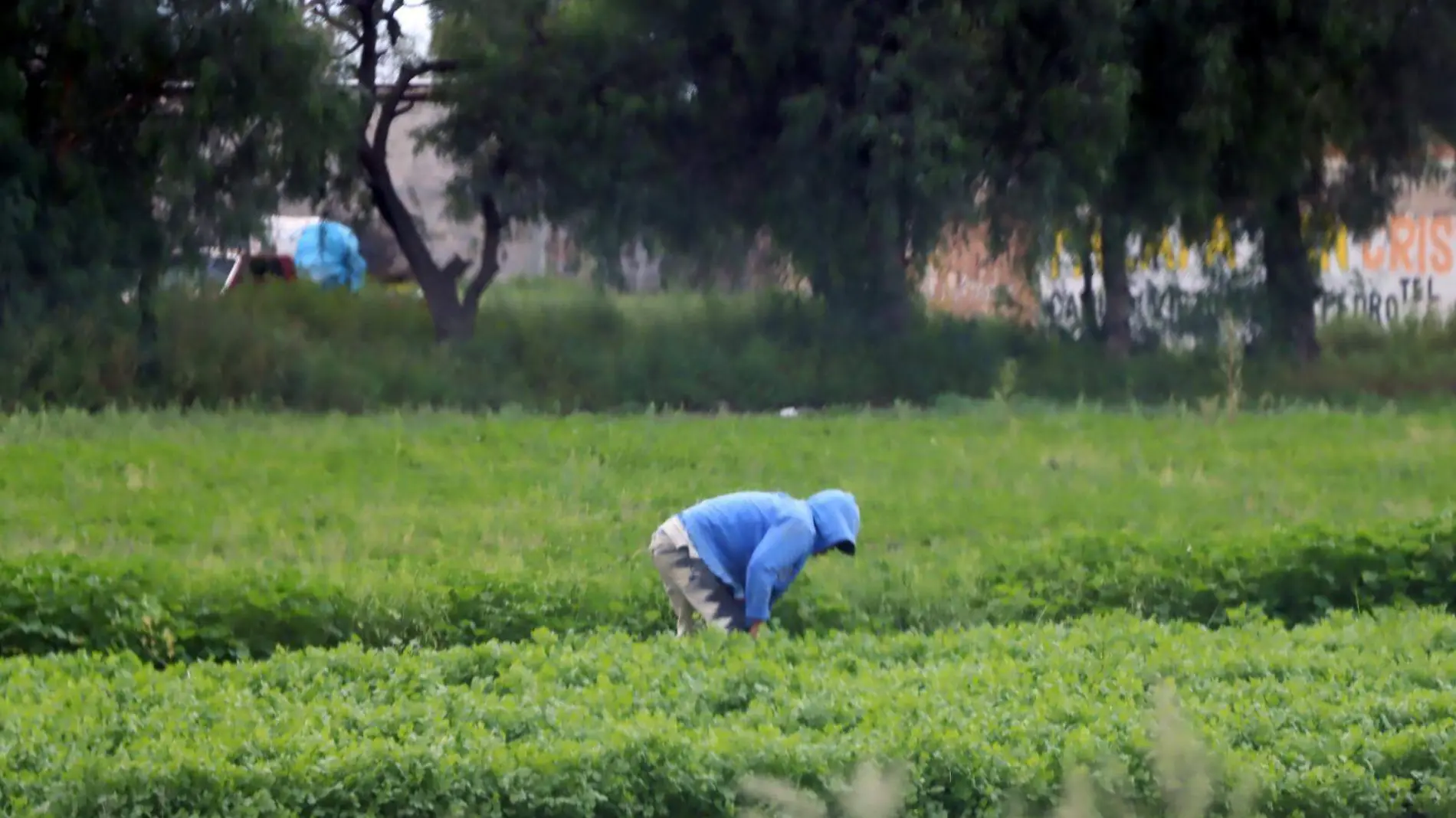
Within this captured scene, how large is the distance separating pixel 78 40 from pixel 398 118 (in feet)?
14.1

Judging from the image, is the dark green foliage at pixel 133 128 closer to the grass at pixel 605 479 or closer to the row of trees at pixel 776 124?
the row of trees at pixel 776 124

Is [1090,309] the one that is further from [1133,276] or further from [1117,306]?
[1133,276]

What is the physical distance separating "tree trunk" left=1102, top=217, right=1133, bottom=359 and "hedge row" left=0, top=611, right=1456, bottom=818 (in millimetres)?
14985

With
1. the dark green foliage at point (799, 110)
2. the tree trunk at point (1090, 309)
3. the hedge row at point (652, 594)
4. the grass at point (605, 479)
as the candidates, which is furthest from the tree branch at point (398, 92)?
the hedge row at point (652, 594)

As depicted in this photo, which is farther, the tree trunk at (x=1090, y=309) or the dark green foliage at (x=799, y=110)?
the tree trunk at (x=1090, y=309)

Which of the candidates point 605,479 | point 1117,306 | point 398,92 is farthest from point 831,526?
point 1117,306

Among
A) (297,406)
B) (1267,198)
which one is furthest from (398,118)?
(1267,198)

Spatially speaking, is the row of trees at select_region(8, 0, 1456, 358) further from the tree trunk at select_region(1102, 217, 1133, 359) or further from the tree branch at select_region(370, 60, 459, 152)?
the tree trunk at select_region(1102, 217, 1133, 359)

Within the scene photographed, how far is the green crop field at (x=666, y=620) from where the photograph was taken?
5.07 m

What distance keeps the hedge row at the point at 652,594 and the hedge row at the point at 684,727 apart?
109 centimetres


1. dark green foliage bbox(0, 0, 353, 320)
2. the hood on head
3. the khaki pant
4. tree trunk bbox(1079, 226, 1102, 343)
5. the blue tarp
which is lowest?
the khaki pant

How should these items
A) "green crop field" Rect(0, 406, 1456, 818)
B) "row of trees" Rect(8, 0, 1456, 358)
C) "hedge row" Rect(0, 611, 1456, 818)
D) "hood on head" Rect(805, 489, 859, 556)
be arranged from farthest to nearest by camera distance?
1. "row of trees" Rect(8, 0, 1456, 358)
2. "hood on head" Rect(805, 489, 859, 556)
3. "green crop field" Rect(0, 406, 1456, 818)
4. "hedge row" Rect(0, 611, 1456, 818)

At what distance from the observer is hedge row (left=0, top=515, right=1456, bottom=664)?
7.62 metres

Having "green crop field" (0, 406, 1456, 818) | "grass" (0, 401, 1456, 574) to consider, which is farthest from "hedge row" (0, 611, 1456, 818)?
"grass" (0, 401, 1456, 574)
